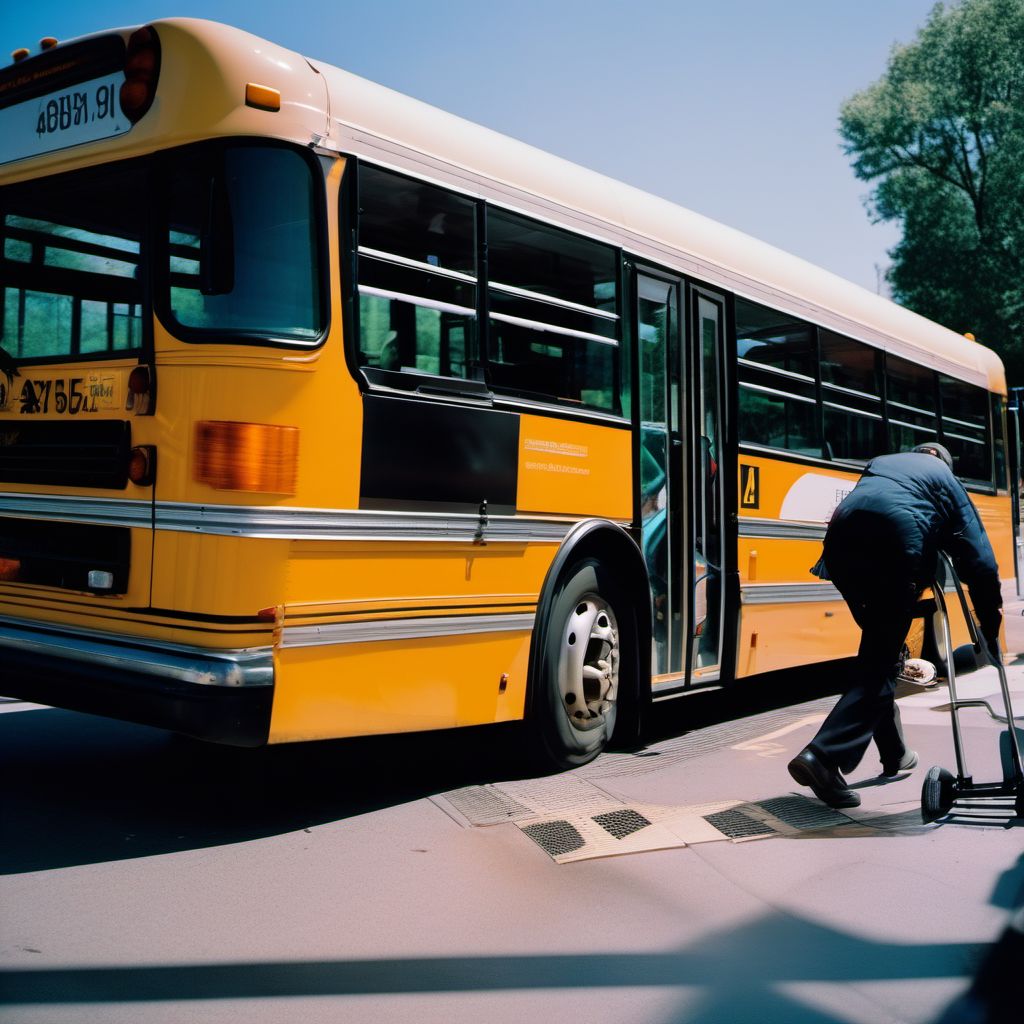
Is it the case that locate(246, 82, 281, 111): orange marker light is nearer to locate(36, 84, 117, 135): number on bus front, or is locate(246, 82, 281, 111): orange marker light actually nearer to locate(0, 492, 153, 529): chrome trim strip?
locate(36, 84, 117, 135): number on bus front

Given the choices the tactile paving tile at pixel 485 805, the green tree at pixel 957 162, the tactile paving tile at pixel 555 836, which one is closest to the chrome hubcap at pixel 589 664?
the tactile paving tile at pixel 485 805

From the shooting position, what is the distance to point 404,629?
507 centimetres

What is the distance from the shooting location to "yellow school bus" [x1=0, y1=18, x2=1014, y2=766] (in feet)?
15.1

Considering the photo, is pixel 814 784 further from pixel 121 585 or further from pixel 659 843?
pixel 121 585

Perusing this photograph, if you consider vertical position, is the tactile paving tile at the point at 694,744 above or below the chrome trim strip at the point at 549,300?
below

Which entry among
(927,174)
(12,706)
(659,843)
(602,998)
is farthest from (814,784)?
(927,174)

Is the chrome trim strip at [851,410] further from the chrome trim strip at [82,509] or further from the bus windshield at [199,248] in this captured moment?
the chrome trim strip at [82,509]

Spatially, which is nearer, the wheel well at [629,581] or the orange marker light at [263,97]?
the orange marker light at [263,97]

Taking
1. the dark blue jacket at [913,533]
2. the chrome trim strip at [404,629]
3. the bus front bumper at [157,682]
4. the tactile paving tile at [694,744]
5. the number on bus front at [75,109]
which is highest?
the number on bus front at [75,109]

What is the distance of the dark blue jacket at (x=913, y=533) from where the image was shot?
17.6 ft

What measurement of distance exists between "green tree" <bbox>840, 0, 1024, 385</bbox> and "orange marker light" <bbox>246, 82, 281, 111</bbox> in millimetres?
35401

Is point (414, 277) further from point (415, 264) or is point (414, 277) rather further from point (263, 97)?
point (263, 97)

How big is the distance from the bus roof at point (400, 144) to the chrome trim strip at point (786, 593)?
6.30ft

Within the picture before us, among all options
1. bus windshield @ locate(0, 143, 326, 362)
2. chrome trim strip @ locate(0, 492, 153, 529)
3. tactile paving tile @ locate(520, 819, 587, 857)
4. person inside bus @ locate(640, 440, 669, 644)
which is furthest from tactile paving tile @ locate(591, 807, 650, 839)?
bus windshield @ locate(0, 143, 326, 362)
